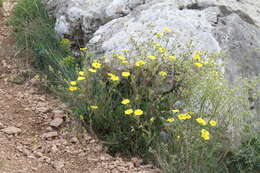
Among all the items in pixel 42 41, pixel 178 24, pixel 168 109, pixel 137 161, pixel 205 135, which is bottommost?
pixel 137 161

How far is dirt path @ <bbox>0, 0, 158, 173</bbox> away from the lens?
321 centimetres

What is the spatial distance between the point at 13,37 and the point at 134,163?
313 centimetres

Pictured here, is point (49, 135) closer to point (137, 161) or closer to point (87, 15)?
point (137, 161)

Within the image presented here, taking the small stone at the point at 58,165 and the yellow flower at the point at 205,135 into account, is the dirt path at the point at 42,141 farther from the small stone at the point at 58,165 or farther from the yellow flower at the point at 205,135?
the yellow flower at the point at 205,135

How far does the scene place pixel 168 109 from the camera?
3.57 meters

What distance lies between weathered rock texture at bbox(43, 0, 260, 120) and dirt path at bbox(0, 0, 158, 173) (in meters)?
0.88

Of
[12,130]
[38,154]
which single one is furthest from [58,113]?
[38,154]

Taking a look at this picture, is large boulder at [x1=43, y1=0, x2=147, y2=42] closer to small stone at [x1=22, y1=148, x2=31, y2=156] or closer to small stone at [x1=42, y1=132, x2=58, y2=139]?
small stone at [x1=42, y1=132, x2=58, y2=139]

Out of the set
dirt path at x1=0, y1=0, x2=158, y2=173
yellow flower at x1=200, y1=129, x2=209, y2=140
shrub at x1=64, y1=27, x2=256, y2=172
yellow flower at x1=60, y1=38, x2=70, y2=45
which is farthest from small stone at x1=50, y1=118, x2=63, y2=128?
yellow flower at x1=200, y1=129, x2=209, y2=140

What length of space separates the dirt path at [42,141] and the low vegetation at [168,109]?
0.18 metres

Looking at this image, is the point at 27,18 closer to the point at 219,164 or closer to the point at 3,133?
the point at 3,133

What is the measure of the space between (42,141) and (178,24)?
6.21 feet

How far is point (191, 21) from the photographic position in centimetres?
417

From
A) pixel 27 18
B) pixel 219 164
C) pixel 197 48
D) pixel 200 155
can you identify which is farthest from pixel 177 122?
pixel 27 18
